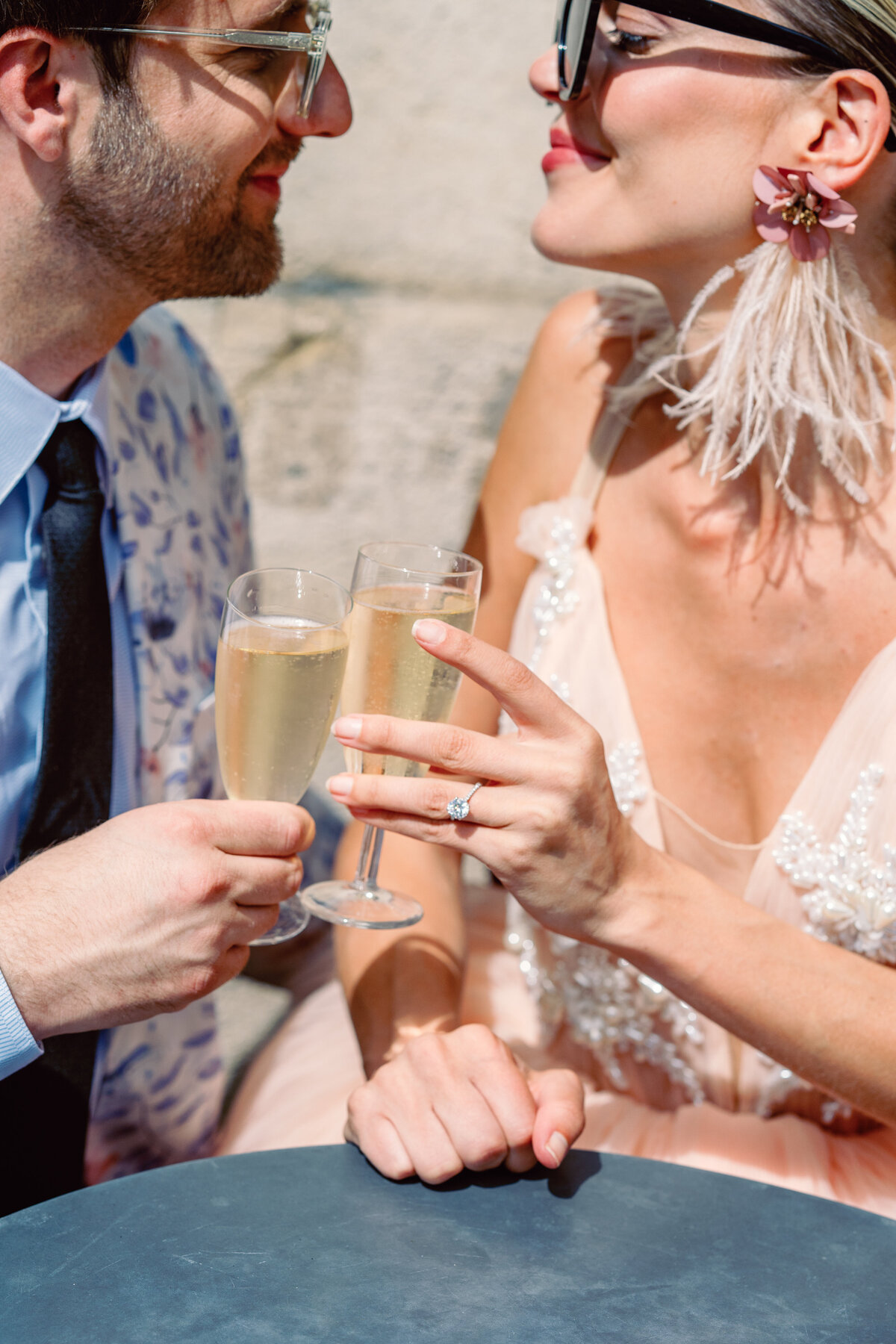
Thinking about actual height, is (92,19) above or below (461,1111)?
above

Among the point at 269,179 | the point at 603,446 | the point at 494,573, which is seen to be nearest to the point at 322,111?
the point at 269,179

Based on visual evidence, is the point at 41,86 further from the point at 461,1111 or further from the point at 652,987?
the point at 652,987

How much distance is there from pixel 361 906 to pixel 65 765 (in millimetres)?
530

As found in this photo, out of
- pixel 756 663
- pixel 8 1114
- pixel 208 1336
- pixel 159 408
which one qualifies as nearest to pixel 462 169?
pixel 159 408

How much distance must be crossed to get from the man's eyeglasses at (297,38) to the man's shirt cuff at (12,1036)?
1389 mm

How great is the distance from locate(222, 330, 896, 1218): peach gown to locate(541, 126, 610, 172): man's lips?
479 mm

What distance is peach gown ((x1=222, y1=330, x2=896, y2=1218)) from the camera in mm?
1907

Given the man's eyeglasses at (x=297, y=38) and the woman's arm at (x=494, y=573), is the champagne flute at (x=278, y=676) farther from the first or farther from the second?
the man's eyeglasses at (x=297, y=38)

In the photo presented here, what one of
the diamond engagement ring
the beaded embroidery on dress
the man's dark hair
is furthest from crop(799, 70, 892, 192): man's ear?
the diamond engagement ring

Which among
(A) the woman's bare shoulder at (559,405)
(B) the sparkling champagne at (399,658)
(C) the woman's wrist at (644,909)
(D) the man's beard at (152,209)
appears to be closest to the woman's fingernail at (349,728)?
(B) the sparkling champagne at (399,658)

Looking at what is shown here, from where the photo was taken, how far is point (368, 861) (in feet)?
5.49

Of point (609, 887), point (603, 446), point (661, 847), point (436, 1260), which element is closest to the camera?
point (436, 1260)

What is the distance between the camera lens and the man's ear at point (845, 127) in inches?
70.6

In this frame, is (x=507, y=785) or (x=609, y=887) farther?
(x=609, y=887)
